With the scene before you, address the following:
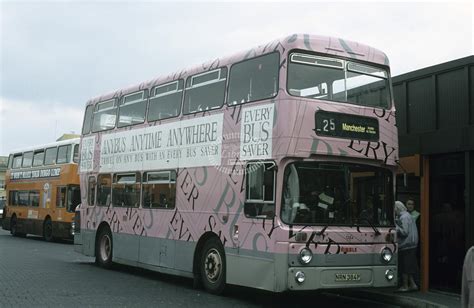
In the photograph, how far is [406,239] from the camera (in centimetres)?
1118

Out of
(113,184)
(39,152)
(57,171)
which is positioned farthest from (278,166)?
(39,152)

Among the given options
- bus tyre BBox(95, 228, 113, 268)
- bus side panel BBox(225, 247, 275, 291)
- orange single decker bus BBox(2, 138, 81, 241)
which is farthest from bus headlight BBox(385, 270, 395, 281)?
orange single decker bus BBox(2, 138, 81, 241)

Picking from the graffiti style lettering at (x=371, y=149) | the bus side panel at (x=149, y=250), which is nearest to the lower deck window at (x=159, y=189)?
the bus side panel at (x=149, y=250)

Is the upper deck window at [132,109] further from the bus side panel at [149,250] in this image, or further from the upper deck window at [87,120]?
the bus side panel at [149,250]

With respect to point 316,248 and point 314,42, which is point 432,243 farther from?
point 314,42

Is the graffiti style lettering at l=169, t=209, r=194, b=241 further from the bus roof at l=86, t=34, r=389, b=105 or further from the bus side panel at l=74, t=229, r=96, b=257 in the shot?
the bus side panel at l=74, t=229, r=96, b=257

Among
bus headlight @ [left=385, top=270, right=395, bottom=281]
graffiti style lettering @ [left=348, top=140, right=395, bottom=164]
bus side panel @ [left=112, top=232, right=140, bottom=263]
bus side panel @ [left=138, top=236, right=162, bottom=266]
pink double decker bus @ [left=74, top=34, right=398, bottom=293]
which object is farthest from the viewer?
bus side panel @ [left=112, top=232, right=140, bottom=263]

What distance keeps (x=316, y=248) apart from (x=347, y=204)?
3.16 ft

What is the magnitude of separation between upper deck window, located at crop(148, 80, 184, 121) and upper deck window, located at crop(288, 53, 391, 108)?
12.0 ft

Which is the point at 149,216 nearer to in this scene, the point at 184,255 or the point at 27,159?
the point at 184,255

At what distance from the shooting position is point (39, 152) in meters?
28.1

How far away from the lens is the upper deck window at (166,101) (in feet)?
42.1

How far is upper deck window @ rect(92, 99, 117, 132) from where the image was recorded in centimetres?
1552

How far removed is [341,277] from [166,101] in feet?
19.1
